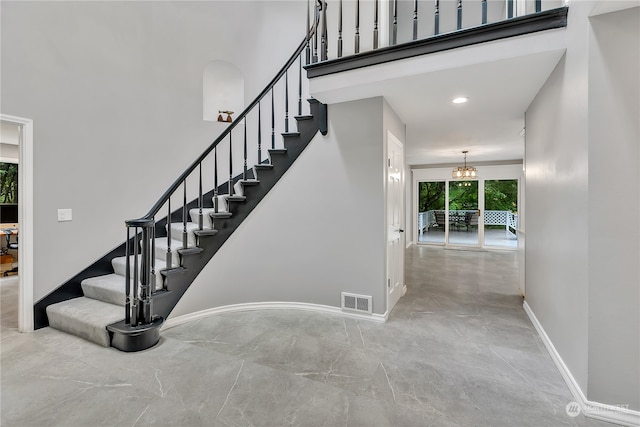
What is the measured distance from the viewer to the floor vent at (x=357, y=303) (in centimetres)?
312

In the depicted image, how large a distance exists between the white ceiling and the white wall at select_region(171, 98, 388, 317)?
14.9 inches

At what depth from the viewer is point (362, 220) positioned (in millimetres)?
3139

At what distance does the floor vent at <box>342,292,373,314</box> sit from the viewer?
3124mm

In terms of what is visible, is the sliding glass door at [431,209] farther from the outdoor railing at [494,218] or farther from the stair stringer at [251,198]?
the stair stringer at [251,198]

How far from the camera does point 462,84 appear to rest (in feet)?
8.58

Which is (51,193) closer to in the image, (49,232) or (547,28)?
(49,232)

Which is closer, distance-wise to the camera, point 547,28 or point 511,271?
point 547,28

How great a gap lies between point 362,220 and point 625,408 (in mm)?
2214

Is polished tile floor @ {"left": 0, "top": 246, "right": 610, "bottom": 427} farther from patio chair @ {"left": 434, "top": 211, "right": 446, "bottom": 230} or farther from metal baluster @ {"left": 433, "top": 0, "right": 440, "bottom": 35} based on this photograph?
patio chair @ {"left": 434, "top": 211, "right": 446, "bottom": 230}

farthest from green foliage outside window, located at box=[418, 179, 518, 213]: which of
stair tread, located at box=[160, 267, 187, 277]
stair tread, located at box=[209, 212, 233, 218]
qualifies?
stair tread, located at box=[160, 267, 187, 277]

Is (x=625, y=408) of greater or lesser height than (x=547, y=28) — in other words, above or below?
below

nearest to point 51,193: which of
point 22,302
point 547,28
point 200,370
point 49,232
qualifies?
point 49,232

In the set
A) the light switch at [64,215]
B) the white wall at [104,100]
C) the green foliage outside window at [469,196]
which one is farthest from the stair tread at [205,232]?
the green foliage outside window at [469,196]

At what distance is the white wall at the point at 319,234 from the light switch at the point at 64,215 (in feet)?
4.85
